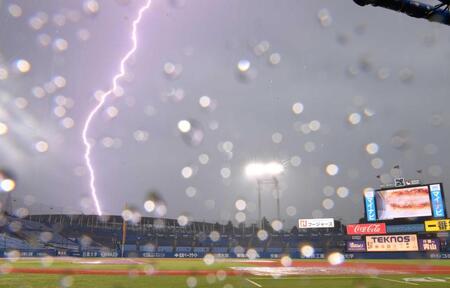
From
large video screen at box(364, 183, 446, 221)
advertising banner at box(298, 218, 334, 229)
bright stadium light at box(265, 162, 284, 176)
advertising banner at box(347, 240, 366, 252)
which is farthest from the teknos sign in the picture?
advertising banner at box(298, 218, 334, 229)

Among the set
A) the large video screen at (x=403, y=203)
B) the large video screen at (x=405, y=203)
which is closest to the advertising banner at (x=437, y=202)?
the large video screen at (x=405, y=203)

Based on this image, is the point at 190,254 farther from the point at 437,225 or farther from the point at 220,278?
the point at 220,278

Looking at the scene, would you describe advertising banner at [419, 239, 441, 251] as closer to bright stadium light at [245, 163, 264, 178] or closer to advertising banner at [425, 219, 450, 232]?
advertising banner at [425, 219, 450, 232]

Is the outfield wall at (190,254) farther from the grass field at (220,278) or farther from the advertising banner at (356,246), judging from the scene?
the grass field at (220,278)

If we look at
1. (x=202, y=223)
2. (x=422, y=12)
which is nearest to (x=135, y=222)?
(x=202, y=223)

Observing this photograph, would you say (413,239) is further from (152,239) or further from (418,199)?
(152,239)

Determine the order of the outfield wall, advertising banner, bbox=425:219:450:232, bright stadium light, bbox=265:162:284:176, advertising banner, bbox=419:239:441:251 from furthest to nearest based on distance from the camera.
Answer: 1. bright stadium light, bbox=265:162:284:176
2. the outfield wall
3. advertising banner, bbox=419:239:441:251
4. advertising banner, bbox=425:219:450:232
